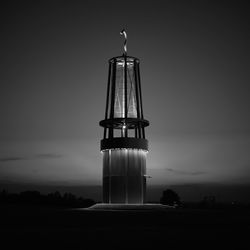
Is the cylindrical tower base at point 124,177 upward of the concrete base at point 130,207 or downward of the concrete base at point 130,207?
upward

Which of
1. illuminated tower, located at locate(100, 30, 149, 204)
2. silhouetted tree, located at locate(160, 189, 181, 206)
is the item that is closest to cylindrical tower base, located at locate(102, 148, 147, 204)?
illuminated tower, located at locate(100, 30, 149, 204)

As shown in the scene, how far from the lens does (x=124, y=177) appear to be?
57969mm

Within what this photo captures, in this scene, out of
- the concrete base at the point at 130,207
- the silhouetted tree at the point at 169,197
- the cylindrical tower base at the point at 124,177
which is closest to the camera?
the concrete base at the point at 130,207

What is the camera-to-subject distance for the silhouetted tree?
9581 cm

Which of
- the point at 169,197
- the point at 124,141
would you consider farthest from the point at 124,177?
the point at 169,197

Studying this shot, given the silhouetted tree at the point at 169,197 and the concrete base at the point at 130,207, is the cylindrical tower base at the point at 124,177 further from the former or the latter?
the silhouetted tree at the point at 169,197

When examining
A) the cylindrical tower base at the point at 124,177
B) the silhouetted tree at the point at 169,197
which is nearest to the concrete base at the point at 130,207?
the cylindrical tower base at the point at 124,177

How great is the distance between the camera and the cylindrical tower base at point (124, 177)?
57719mm

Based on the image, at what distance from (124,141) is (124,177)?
16.0 feet

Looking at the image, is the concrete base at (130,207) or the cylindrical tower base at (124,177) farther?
the cylindrical tower base at (124,177)

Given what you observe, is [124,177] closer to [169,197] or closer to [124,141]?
[124,141]

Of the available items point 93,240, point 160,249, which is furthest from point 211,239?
point 93,240

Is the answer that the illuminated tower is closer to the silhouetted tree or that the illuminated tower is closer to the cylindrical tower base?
the cylindrical tower base

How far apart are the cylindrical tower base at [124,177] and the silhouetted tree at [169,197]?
125 ft
